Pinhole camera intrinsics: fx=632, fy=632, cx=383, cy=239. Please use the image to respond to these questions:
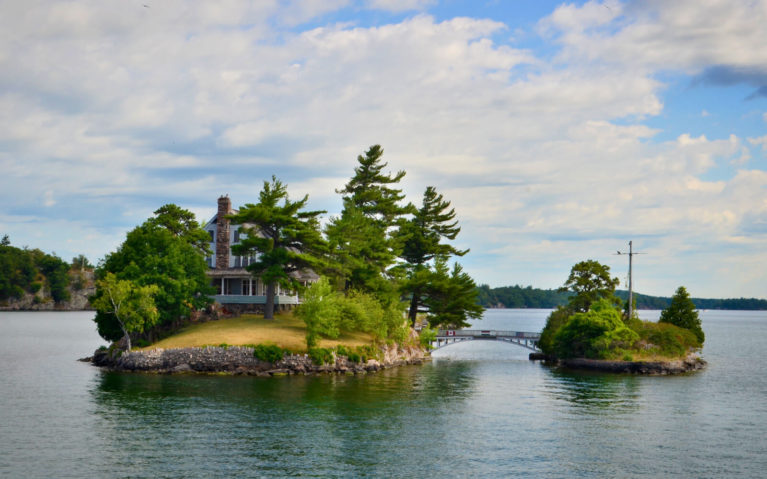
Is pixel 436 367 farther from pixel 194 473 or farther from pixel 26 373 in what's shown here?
pixel 194 473

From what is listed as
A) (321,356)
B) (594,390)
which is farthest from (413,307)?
(594,390)

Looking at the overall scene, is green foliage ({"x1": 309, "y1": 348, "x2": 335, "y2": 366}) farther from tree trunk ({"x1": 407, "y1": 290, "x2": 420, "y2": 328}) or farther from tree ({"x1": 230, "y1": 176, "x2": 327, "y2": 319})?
tree trunk ({"x1": 407, "y1": 290, "x2": 420, "y2": 328})

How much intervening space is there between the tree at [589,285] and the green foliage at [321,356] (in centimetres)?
3662

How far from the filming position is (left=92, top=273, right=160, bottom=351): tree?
64562 millimetres

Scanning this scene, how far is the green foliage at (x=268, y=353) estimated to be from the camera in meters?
60.9

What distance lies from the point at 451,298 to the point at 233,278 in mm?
29242

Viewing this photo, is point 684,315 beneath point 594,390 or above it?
above

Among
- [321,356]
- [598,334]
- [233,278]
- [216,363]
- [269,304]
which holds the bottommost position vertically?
[216,363]

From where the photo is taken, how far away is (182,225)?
Answer: 275 ft

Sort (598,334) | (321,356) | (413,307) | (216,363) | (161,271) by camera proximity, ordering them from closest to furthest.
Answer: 1. (216,363)
2. (321,356)
3. (161,271)
4. (598,334)
5. (413,307)

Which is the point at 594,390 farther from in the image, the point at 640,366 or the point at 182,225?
the point at 182,225

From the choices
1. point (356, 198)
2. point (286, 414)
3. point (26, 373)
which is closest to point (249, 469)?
point (286, 414)

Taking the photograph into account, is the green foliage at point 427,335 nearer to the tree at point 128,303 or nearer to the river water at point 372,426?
the river water at point 372,426

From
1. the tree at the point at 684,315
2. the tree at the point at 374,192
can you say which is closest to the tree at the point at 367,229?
the tree at the point at 374,192
